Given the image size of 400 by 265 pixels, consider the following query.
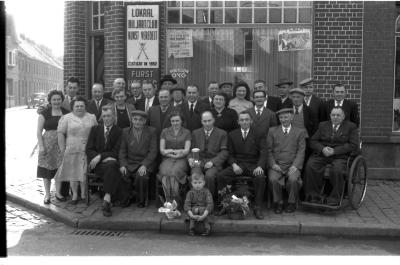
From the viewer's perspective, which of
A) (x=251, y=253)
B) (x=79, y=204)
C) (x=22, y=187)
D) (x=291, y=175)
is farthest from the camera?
(x=22, y=187)

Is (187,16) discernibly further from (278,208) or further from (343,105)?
(278,208)

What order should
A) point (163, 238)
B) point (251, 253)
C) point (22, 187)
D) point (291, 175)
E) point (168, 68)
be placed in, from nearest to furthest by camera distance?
point (251, 253) → point (163, 238) → point (291, 175) → point (22, 187) → point (168, 68)

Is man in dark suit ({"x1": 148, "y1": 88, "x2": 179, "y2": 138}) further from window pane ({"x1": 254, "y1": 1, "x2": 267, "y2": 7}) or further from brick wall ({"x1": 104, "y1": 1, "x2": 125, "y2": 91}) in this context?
window pane ({"x1": 254, "y1": 1, "x2": 267, "y2": 7})

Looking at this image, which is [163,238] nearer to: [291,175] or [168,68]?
[291,175]

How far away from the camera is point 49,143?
25.1 feet

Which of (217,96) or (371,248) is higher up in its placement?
(217,96)

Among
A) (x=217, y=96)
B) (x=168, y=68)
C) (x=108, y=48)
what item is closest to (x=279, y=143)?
(x=217, y=96)

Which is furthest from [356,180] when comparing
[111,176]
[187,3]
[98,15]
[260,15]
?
[98,15]

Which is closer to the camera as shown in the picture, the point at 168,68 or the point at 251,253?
the point at 251,253

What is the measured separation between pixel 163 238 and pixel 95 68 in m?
5.58

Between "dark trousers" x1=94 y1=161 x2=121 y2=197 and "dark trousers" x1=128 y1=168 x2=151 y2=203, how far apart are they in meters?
0.25

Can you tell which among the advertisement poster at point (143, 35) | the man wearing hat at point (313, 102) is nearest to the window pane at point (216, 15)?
the advertisement poster at point (143, 35)

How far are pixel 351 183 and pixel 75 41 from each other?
21.7 ft

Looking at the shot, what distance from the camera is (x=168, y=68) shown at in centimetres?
980
